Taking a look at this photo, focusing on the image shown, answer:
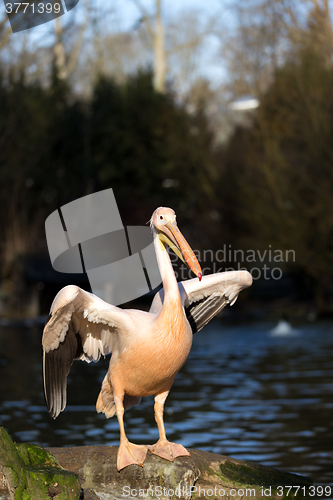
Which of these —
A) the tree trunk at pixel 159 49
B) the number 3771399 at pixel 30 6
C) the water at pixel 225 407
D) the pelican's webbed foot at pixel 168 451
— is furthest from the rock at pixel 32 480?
the tree trunk at pixel 159 49

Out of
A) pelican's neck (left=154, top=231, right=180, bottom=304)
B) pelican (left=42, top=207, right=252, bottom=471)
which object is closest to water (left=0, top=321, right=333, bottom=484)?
pelican (left=42, top=207, right=252, bottom=471)

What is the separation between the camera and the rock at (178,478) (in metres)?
4.47

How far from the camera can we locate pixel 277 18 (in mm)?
17547

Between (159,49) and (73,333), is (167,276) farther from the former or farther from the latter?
(159,49)

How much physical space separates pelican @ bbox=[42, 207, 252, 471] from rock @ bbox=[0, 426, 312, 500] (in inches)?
4.5

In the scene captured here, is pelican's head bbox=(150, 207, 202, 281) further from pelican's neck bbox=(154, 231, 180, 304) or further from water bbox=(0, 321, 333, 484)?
water bbox=(0, 321, 333, 484)

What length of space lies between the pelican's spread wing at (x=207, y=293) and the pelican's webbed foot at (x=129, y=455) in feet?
3.19

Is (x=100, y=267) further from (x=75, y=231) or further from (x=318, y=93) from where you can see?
(x=318, y=93)

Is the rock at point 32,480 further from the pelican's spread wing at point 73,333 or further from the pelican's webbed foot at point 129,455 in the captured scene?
the pelican's spread wing at point 73,333

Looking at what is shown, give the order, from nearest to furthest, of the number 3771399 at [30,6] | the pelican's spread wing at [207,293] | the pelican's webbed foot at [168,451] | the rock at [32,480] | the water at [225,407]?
the rock at [32,480], the pelican's webbed foot at [168,451], the pelican's spread wing at [207,293], the water at [225,407], the number 3771399 at [30,6]

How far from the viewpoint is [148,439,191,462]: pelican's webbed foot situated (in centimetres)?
459

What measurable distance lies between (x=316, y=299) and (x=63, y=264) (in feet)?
23.7

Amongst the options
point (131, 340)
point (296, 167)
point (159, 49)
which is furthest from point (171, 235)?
point (159, 49)

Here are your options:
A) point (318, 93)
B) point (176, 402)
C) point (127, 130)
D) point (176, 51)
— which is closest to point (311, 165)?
point (318, 93)
